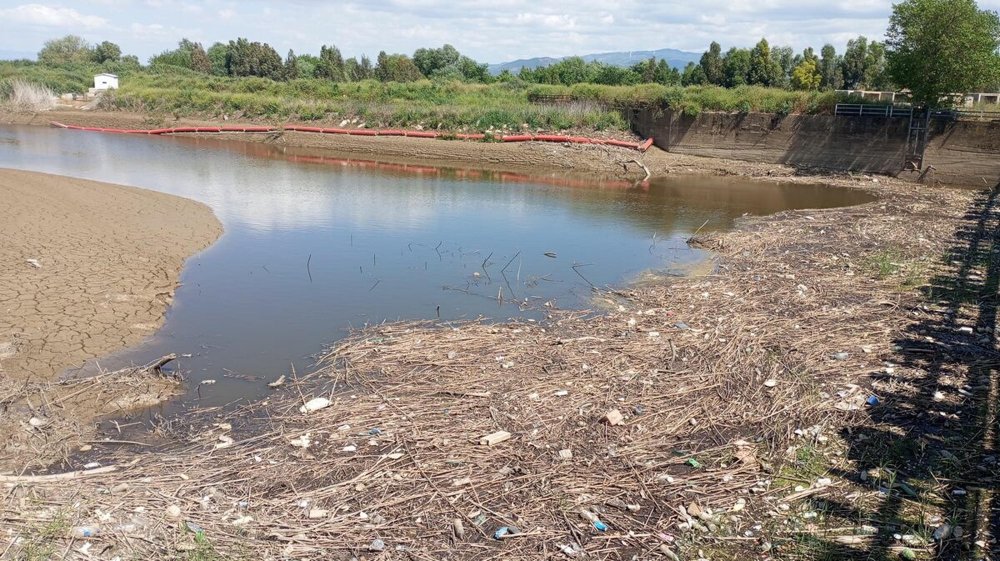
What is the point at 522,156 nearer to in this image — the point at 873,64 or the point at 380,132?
the point at 380,132

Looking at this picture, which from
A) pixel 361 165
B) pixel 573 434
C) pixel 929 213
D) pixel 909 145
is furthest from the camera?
pixel 361 165

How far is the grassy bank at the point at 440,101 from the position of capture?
28719 mm

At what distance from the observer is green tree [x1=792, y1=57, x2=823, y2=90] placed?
115 feet

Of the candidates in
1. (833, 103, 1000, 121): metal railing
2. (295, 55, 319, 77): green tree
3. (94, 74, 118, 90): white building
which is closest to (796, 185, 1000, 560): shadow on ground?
(833, 103, 1000, 121): metal railing

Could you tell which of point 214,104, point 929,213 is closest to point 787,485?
point 929,213

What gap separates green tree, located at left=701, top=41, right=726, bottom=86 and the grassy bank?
9914 millimetres

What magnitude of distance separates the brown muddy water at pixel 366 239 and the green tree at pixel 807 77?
502 inches

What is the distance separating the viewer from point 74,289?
32.2 feet

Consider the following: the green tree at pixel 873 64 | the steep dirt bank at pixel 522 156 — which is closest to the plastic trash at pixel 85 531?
the steep dirt bank at pixel 522 156

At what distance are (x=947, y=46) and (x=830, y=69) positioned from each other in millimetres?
17326

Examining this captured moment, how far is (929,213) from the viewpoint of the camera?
59.6ft

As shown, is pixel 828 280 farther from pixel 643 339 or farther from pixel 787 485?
pixel 787 485

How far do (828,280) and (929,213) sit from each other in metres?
9.03

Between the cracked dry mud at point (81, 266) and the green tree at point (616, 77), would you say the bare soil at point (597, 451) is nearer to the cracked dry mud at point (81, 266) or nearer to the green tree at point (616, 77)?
the cracked dry mud at point (81, 266)
